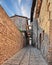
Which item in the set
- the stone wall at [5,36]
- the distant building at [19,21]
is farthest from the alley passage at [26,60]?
the distant building at [19,21]

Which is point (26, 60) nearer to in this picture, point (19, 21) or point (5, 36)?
point (5, 36)

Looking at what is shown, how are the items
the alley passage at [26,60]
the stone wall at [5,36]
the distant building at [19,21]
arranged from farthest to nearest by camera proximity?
the distant building at [19,21] < the alley passage at [26,60] < the stone wall at [5,36]

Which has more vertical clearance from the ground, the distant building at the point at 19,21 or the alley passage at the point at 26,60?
the distant building at the point at 19,21

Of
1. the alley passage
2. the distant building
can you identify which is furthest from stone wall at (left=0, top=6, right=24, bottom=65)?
the distant building

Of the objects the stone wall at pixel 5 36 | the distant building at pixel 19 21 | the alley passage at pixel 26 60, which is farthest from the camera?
the distant building at pixel 19 21

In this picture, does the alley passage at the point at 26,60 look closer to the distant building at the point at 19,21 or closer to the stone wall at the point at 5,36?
the stone wall at the point at 5,36

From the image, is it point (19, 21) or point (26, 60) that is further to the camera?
point (19, 21)

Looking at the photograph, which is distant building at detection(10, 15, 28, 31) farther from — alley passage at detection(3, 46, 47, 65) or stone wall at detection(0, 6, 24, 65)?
stone wall at detection(0, 6, 24, 65)

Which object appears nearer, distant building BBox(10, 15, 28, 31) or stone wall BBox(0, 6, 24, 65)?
stone wall BBox(0, 6, 24, 65)

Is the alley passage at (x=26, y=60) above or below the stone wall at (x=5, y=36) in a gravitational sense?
below

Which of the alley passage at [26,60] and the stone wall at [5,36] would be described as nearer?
the stone wall at [5,36]

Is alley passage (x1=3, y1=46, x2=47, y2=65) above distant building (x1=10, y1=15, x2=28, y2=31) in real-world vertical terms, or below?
below

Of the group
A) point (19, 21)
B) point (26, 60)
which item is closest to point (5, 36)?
point (26, 60)

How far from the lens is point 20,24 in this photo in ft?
95.1
